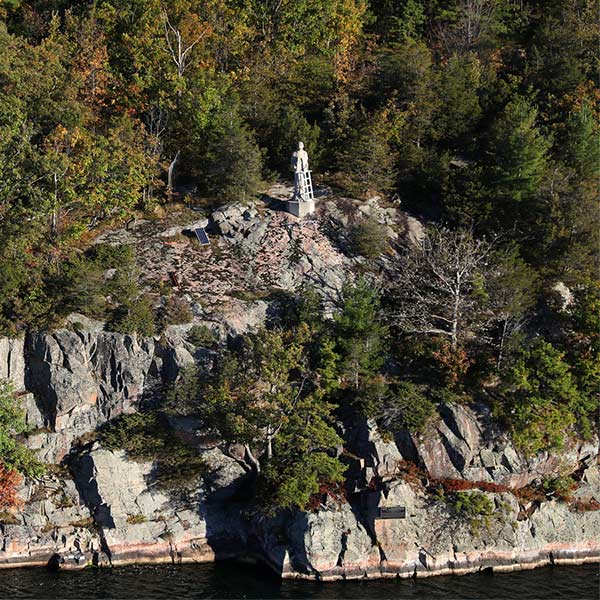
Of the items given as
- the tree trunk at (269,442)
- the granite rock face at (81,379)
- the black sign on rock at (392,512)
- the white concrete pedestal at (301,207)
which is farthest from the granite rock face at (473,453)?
the white concrete pedestal at (301,207)

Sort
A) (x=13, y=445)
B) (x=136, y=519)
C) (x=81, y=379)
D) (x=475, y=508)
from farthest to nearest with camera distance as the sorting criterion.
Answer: (x=81, y=379) → (x=136, y=519) → (x=475, y=508) → (x=13, y=445)

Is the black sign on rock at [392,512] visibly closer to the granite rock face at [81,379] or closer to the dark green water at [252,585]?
the dark green water at [252,585]

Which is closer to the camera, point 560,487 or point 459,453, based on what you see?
point 459,453

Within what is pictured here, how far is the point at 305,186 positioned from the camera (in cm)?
5853

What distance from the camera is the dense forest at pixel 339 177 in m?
48.5

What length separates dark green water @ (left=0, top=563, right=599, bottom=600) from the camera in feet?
139

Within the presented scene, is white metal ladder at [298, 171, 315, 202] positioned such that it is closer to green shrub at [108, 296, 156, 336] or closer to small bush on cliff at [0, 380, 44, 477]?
green shrub at [108, 296, 156, 336]

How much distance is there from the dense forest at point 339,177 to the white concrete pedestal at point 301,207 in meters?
3.11

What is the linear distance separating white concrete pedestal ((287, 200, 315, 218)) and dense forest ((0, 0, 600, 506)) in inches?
123

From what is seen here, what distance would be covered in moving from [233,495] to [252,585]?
6175 millimetres

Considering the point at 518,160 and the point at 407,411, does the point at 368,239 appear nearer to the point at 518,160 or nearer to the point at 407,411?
the point at 518,160

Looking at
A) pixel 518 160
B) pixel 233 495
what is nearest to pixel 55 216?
pixel 233 495

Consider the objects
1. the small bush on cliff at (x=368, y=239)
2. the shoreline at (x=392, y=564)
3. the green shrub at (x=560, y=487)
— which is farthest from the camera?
the small bush on cliff at (x=368, y=239)

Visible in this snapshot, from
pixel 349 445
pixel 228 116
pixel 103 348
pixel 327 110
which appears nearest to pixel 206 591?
pixel 349 445
